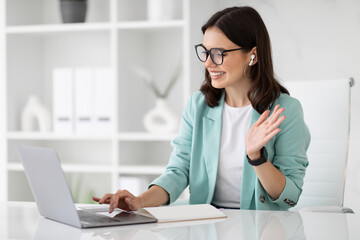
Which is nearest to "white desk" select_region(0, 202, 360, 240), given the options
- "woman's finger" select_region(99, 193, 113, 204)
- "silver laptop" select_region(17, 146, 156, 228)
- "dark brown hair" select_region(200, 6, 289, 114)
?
"silver laptop" select_region(17, 146, 156, 228)

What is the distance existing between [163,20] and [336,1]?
95 cm

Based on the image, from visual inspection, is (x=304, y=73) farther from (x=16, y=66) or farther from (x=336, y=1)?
(x=16, y=66)

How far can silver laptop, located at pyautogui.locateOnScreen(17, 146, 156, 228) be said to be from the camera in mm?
1293

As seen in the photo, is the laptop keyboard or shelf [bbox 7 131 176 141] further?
shelf [bbox 7 131 176 141]

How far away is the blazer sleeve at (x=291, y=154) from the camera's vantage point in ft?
5.95

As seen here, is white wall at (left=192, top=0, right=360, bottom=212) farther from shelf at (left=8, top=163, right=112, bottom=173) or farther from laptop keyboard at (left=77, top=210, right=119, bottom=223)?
laptop keyboard at (left=77, top=210, right=119, bottom=223)

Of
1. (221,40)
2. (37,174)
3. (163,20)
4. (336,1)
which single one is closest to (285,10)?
(336,1)

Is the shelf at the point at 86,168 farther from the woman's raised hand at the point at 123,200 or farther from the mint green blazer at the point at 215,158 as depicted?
the woman's raised hand at the point at 123,200

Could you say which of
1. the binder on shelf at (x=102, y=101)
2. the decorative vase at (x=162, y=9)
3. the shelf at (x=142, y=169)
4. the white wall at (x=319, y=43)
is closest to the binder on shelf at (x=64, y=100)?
the binder on shelf at (x=102, y=101)

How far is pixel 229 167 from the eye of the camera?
1.96m

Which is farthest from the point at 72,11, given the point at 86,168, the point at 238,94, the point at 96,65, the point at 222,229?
the point at 222,229

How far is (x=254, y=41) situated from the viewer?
194 centimetres

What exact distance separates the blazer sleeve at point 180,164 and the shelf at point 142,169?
Answer: 37.8 inches

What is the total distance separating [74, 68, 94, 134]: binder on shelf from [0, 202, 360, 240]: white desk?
175 centimetres
